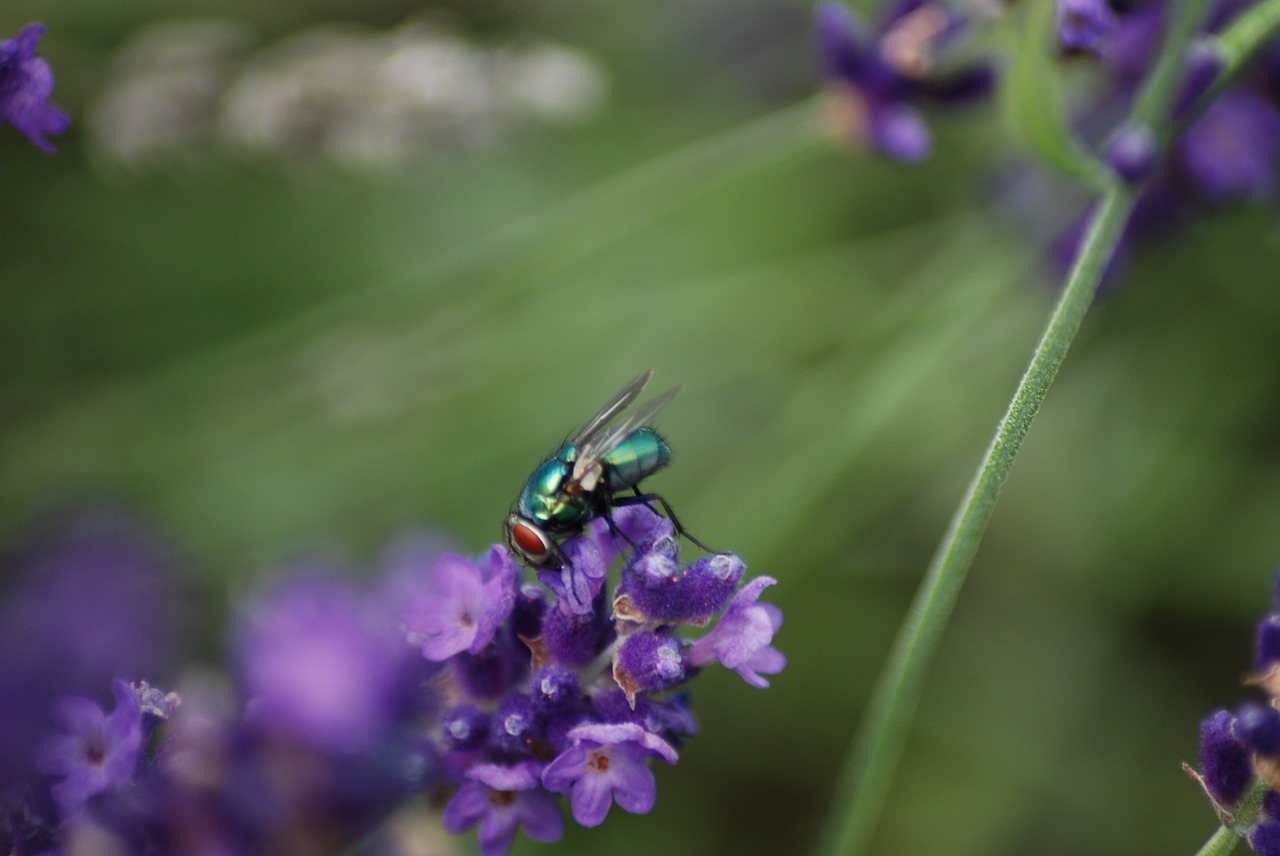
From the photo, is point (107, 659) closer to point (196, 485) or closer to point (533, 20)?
point (196, 485)

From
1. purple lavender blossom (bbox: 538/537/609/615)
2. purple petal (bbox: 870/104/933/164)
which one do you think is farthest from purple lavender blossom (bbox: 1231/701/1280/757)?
purple petal (bbox: 870/104/933/164)

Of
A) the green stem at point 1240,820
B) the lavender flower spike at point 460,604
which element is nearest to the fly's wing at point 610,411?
the lavender flower spike at point 460,604

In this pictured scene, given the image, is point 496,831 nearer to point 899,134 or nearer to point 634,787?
point 634,787

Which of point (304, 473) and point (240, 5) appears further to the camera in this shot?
point (240, 5)

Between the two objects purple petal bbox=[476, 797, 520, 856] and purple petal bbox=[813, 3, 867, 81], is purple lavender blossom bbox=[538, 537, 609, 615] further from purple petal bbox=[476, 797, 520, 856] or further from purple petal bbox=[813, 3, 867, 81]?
purple petal bbox=[813, 3, 867, 81]

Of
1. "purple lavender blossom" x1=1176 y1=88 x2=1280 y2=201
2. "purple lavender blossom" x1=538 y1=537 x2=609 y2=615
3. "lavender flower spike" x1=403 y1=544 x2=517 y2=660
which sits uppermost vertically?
"purple lavender blossom" x1=1176 y1=88 x2=1280 y2=201

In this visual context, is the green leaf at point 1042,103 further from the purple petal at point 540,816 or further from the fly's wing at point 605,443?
the purple petal at point 540,816

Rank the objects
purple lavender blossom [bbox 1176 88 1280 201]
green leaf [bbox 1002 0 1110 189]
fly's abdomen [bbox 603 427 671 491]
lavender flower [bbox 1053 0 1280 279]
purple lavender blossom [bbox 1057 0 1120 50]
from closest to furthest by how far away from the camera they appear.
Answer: fly's abdomen [bbox 603 427 671 491]
purple lavender blossom [bbox 1057 0 1120 50]
green leaf [bbox 1002 0 1110 189]
lavender flower [bbox 1053 0 1280 279]
purple lavender blossom [bbox 1176 88 1280 201]

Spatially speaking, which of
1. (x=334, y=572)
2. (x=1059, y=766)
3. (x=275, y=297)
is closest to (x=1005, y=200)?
(x=1059, y=766)
